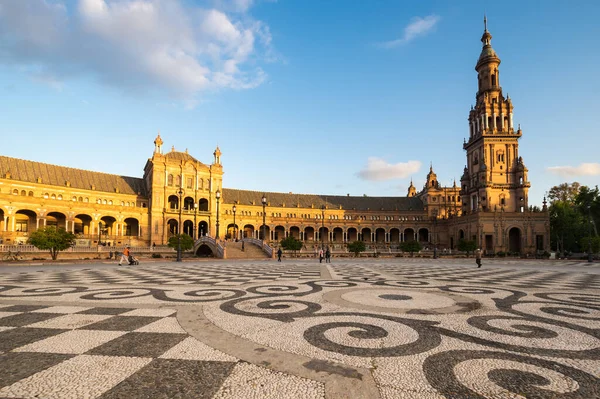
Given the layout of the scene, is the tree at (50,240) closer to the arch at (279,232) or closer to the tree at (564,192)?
the arch at (279,232)

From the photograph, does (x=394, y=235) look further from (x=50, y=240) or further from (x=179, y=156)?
(x=50, y=240)

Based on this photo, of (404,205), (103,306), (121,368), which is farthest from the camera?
(404,205)

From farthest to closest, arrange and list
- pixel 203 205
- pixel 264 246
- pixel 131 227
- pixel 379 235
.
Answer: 1. pixel 379 235
2. pixel 203 205
3. pixel 131 227
4. pixel 264 246

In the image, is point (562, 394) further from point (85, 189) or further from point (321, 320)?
point (85, 189)

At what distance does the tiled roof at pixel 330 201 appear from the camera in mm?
85312

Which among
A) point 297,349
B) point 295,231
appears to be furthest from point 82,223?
point 297,349

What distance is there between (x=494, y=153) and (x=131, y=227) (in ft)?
253

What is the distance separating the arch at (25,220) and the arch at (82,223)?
23.1 ft

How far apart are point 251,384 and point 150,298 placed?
6.10m

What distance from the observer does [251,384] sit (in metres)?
3.25

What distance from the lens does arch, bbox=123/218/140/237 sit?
6481 centimetres

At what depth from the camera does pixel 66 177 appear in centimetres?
6300

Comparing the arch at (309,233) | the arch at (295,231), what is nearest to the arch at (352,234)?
the arch at (309,233)

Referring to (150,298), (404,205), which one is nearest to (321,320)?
(150,298)
